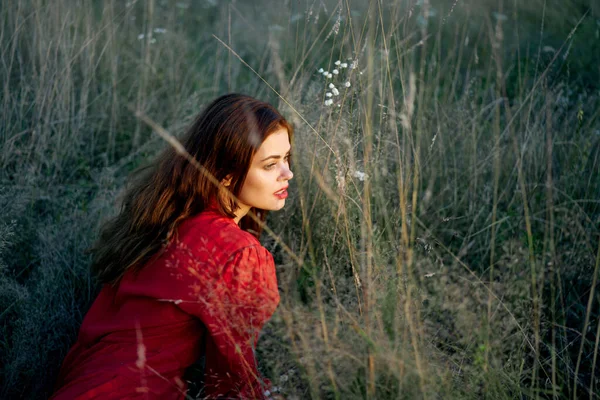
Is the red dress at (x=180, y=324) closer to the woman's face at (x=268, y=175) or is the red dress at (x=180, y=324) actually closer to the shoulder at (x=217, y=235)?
the shoulder at (x=217, y=235)

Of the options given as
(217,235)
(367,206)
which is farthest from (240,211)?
(367,206)

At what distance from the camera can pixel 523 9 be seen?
14.5ft

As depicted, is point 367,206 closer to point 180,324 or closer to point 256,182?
point 256,182

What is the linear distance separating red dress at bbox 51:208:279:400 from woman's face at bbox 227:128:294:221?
0.58 ft

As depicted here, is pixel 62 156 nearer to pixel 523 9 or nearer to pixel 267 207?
pixel 267 207

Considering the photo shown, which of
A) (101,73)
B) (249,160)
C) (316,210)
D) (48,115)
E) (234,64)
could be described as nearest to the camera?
(249,160)

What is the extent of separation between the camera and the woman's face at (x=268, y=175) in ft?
6.48

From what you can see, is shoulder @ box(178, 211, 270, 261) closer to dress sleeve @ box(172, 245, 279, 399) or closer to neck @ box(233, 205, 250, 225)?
dress sleeve @ box(172, 245, 279, 399)

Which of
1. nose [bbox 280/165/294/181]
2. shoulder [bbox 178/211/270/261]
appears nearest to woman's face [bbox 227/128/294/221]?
nose [bbox 280/165/294/181]

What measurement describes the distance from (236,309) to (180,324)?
234 millimetres

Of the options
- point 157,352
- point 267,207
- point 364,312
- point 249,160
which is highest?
point 249,160

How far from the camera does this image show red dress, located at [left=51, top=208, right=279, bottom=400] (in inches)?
64.8

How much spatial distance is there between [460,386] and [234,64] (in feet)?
10.2

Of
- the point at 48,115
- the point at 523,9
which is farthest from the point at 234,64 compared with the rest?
the point at 523,9
